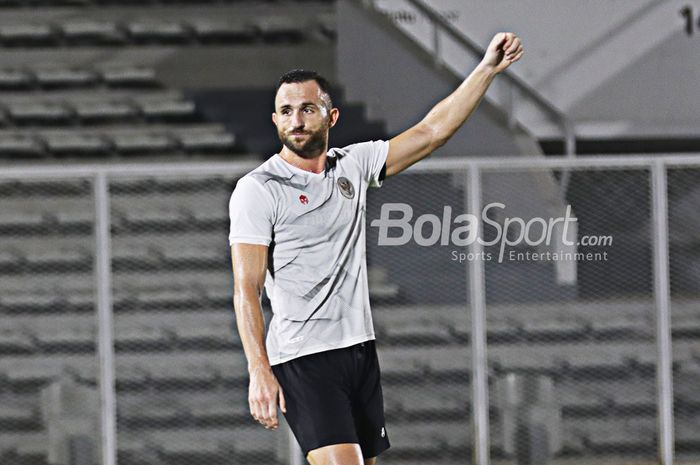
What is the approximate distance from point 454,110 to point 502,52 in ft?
0.71

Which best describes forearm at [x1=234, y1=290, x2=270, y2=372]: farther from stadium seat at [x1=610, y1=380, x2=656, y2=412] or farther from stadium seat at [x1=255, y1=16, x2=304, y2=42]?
stadium seat at [x1=255, y1=16, x2=304, y2=42]

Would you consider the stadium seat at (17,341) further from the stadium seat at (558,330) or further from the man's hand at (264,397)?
the man's hand at (264,397)

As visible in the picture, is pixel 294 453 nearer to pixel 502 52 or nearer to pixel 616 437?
pixel 616 437

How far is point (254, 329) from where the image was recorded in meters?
2.84

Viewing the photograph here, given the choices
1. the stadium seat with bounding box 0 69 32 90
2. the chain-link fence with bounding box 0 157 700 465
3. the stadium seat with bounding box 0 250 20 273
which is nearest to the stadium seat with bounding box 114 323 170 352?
the chain-link fence with bounding box 0 157 700 465

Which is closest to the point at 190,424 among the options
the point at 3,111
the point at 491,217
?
the point at 491,217

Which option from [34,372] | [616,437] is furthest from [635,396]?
[34,372]

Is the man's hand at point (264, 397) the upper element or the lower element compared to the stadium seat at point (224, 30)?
lower

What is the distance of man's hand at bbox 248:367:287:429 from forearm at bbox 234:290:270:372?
0.9 inches

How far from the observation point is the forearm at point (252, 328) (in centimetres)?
284

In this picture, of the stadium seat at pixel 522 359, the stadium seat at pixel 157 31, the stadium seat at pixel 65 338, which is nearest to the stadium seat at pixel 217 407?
the stadium seat at pixel 65 338

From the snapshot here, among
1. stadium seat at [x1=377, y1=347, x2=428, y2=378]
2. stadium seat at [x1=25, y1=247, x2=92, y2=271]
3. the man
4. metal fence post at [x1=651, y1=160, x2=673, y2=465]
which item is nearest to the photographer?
the man

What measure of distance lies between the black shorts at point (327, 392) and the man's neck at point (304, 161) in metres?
0.52

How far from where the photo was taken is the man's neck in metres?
3.03
